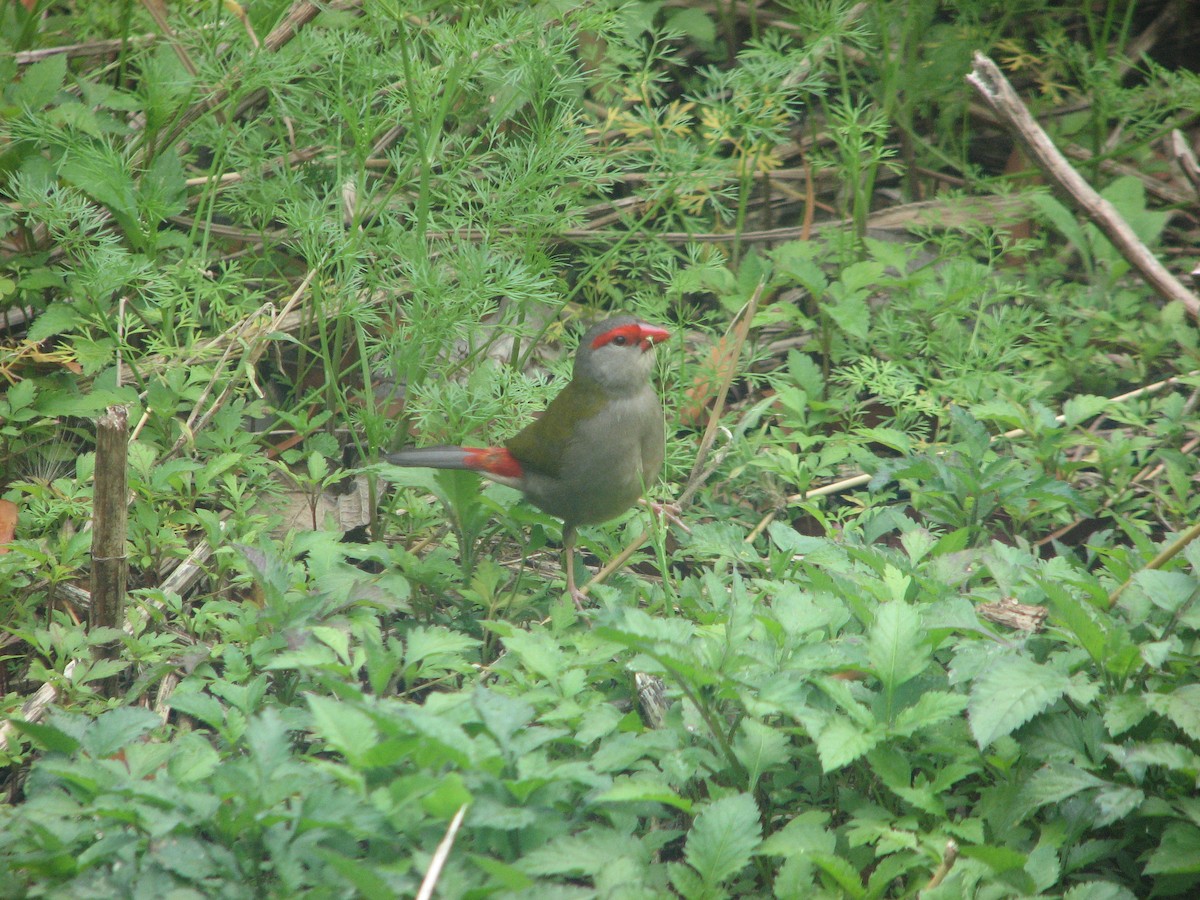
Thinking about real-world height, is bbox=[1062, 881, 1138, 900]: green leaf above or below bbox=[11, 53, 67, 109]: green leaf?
below

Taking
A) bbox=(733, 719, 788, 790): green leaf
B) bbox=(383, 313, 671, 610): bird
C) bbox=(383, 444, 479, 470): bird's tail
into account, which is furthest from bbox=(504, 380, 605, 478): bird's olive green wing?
bbox=(733, 719, 788, 790): green leaf

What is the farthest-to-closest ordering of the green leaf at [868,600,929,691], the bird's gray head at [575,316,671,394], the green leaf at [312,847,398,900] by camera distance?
the bird's gray head at [575,316,671,394], the green leaf at [868,600,929,691], the green leaf at [312,847,398,900]

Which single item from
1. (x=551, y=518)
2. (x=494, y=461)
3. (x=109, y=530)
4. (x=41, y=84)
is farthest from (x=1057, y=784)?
(x=41, y=84)

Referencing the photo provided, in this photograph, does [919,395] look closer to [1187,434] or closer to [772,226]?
[1187,434]

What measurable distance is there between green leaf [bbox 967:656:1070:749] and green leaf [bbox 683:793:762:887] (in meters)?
0.49

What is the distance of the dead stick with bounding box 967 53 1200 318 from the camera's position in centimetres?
451

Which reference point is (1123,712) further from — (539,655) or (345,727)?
(345,727)

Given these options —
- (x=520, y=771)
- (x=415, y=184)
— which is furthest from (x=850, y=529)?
(x=415, y=184)

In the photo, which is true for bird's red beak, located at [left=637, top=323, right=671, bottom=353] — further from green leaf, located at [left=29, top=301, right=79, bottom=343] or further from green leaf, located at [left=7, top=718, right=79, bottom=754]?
green leaf, located at [left=7, top=718, right=79, bottom=754]

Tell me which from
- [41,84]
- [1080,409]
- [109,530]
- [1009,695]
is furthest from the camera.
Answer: [41,84]

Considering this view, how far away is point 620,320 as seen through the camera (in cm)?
383

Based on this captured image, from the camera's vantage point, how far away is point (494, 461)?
11.9 ft

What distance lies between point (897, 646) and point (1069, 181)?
10.2 feet

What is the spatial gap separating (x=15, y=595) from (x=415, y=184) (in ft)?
6.61
